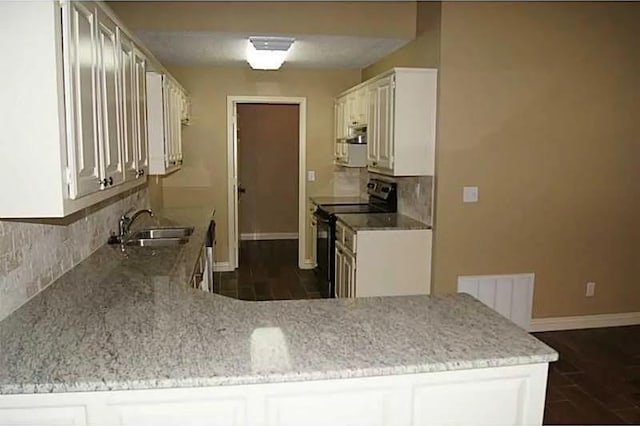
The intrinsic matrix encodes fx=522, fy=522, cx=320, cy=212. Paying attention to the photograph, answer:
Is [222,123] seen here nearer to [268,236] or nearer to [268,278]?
[268,278]

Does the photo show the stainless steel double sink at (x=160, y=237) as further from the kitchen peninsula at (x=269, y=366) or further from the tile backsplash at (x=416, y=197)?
the tile backsplash at (x=416, y=197)

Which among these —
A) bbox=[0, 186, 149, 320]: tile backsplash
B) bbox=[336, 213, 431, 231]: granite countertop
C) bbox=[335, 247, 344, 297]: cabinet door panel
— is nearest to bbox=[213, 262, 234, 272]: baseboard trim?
bbox=[335, 247, 344, 297]: cabinet door panel

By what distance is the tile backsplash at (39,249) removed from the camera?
2.01 metres

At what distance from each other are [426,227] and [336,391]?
2.85 metres

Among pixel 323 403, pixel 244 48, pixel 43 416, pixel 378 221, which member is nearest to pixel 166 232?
pixel 378 221

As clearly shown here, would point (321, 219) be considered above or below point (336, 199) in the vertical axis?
below

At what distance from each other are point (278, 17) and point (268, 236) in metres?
4.82

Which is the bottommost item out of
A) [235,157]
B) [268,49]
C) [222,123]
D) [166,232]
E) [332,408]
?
[332,408]

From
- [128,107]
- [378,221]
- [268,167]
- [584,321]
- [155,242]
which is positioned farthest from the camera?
[268,167]

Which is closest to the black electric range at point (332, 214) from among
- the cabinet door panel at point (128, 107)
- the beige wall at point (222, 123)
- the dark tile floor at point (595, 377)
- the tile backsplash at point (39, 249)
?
the beige wall at point (222, 123)

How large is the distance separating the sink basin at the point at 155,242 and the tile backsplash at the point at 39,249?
0.33m

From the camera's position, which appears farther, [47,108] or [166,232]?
[166,232]

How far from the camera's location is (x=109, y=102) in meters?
2.29

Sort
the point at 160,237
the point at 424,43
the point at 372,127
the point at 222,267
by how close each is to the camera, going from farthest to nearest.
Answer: the point at 222,267 < the point at 372,127 < the point at 424,43 < the point at 160,237
